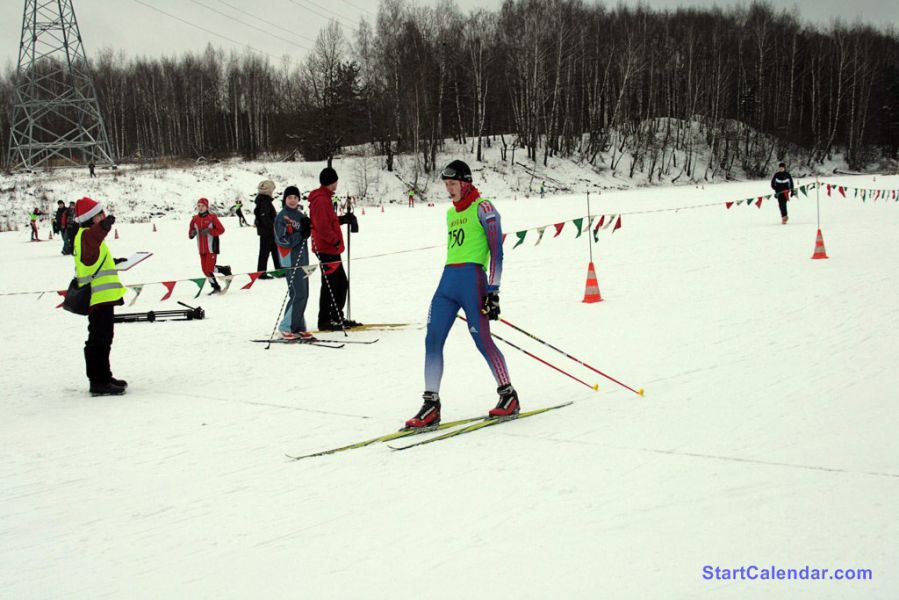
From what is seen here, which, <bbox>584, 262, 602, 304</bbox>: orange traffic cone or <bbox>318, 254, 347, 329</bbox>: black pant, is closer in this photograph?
<bbox>318, 254, 347, 329</bbox>: black pant

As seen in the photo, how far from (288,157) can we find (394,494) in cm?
5101

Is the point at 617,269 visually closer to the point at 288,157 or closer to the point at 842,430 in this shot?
the point at 842,430

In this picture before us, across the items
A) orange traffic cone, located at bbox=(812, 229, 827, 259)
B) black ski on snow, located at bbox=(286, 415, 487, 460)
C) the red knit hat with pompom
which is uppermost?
the red knit hat with pompom

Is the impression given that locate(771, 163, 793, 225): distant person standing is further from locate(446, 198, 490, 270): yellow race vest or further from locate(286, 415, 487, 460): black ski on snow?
locate(286, 415, 487, 460): black ski on snow

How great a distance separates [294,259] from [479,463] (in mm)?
5550

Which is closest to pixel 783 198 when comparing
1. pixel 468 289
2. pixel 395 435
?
pixel 468 289

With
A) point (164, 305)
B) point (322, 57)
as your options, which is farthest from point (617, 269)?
point (322, 57)

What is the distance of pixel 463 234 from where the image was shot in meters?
4.91

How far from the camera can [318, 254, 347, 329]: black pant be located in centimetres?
870

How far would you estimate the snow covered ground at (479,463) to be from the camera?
2.85 m

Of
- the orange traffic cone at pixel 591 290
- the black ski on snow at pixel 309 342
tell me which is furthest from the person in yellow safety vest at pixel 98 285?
the orange traffic cone at pixel 591 290

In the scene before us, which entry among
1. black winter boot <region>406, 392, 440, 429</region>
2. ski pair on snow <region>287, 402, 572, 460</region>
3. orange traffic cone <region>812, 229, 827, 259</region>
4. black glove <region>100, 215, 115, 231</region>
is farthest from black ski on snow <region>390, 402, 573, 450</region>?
orange traffic cone <region>812, 229, 827, 259</region>

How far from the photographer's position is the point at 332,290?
8852mm

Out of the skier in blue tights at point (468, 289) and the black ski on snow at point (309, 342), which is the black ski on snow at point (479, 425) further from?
the black ski on snow at point (309, 342)
